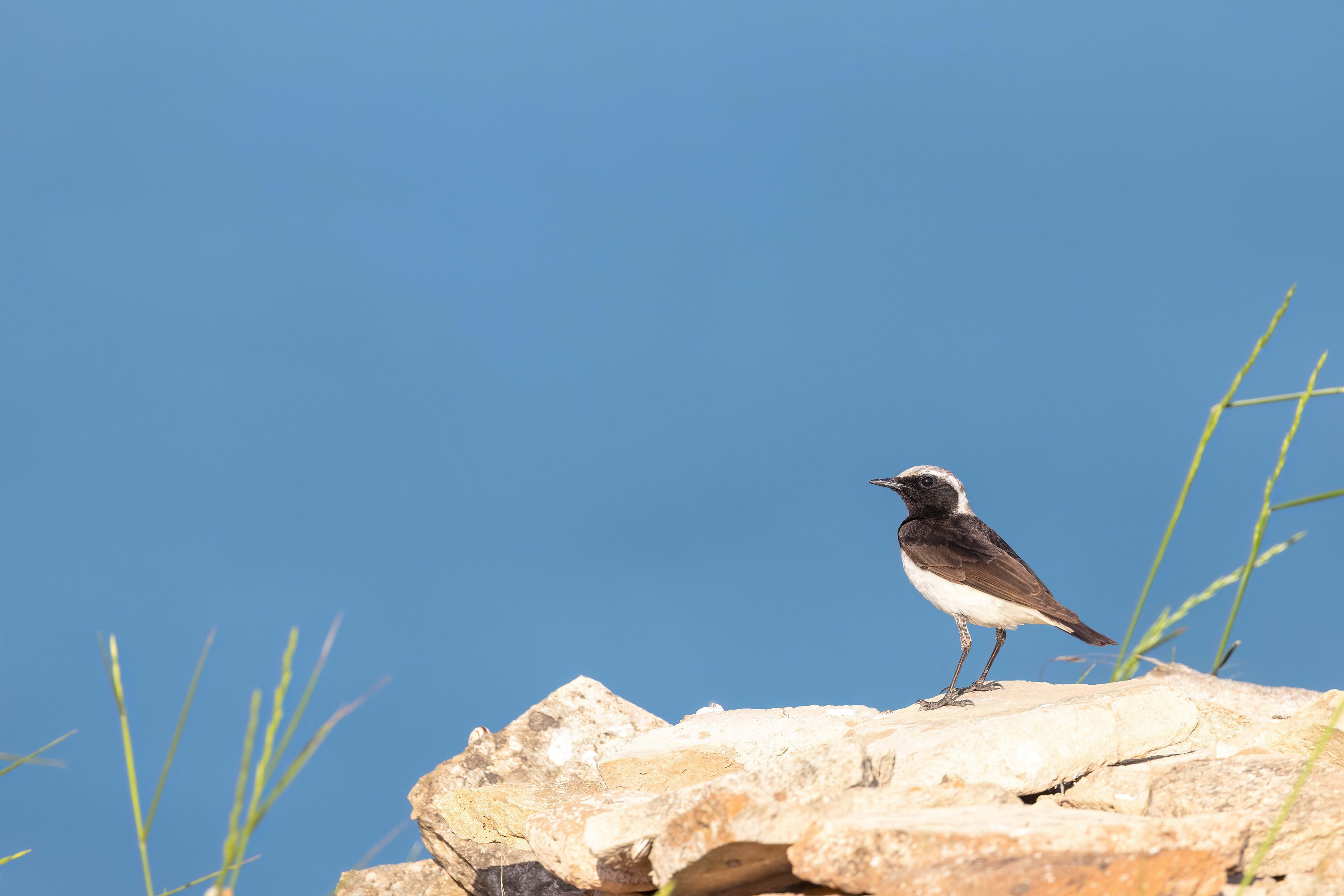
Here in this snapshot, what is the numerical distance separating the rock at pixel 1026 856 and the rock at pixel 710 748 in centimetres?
301

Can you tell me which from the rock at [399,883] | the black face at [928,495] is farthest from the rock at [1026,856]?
the black face at [928,495]

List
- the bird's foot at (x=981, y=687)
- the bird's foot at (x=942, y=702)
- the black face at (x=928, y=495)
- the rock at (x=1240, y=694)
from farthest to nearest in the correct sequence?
1. the black face at (x=928, y=495)
2. the bird's foot at (x=981, y=687)
3. the bird's foot at (x=942, y=702)
4. the rock at (x=1240, y=694)

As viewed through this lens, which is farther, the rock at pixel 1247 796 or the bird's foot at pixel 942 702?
the bird's foot at pixel 942 702

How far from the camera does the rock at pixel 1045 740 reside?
5.39m

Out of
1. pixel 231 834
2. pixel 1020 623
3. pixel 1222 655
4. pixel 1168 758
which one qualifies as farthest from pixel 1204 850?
pixel 1020 623

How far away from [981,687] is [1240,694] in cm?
190

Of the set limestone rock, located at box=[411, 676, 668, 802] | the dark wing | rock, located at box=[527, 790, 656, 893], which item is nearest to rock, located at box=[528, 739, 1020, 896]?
rock, located at box=[527, 790, 656, 893]

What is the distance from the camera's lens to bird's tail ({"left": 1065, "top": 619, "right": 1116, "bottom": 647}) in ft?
25.8

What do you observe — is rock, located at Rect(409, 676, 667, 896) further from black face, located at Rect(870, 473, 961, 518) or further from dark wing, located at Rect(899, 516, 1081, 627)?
black face, located at Rect(870, 473, 961, 518)

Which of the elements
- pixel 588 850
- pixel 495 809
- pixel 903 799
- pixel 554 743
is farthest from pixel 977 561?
pixel 588 850

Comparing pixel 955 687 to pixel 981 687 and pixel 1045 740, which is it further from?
pixel 1045 740

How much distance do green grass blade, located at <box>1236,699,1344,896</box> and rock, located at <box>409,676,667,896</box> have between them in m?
4.17

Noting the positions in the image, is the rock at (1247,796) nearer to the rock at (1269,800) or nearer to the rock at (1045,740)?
the rock at (1269,800)

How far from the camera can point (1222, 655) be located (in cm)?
288
